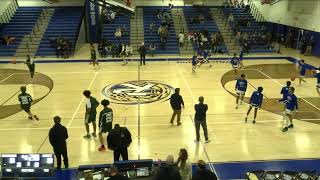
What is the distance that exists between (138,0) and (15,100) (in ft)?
67.7

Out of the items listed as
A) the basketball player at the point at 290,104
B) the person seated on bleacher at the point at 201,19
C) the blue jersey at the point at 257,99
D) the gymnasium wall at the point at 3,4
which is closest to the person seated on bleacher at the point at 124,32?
the person seated on bleacher at the point at 201,19

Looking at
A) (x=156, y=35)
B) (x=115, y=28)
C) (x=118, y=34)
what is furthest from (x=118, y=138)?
(x=115, y=28)

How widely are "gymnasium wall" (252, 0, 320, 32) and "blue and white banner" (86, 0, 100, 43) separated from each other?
1545 centimetres

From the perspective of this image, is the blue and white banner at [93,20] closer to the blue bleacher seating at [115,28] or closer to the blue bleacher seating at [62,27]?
the blue bleacher seating at [115,28]

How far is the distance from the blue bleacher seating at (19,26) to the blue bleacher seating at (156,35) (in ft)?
31.7

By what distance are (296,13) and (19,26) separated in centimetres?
2268

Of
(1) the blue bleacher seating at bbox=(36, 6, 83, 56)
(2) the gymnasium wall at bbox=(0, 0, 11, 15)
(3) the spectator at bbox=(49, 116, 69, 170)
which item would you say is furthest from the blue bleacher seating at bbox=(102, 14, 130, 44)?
(3) the spectator at bbox=(49, 116, 69, 170)

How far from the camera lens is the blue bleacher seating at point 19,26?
89.7 feet

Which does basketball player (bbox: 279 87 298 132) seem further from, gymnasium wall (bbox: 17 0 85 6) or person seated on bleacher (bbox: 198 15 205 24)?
gymnasium wall (bbox: 17 0 85 6)

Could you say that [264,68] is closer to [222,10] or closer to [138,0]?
[222,10]

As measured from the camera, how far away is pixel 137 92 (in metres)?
16.8

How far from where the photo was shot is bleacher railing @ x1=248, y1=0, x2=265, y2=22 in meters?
33.0

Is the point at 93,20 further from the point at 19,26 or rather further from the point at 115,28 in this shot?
the point at 19,26

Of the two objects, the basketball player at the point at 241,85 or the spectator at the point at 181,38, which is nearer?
the basketball player at the point at 241,85
